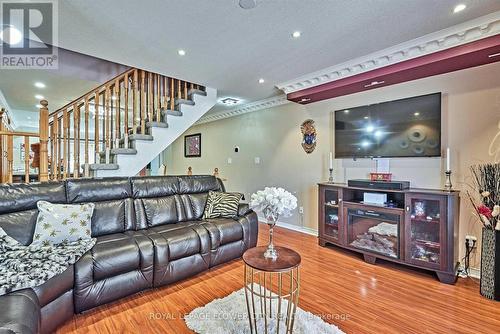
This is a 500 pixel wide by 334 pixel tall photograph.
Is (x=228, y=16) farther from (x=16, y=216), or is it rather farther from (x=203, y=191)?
(x=16, y=216)

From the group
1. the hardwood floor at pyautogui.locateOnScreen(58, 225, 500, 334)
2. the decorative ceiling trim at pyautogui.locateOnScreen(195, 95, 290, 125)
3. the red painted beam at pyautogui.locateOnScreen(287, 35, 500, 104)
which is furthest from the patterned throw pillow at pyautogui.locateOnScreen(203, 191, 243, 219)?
the decorative ceiling trim at pyautogui.locateOnScreen(195, 95, 290, 125)

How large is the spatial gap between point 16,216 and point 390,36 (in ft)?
12.3

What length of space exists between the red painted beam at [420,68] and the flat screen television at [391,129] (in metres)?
0.26

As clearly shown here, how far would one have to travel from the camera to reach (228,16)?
6.77ft

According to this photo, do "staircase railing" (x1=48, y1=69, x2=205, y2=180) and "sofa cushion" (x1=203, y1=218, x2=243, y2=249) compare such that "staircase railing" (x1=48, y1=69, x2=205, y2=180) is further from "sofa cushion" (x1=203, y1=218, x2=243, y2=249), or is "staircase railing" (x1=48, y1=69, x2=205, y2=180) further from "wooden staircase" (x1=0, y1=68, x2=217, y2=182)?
"sofa cushion" (x1=203, y1=218, x2=243, y2=249)

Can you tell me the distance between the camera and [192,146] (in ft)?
22.7

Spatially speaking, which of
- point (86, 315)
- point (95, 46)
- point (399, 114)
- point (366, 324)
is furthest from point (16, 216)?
point (399, 114)

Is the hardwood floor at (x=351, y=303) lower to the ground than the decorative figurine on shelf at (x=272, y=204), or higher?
lower

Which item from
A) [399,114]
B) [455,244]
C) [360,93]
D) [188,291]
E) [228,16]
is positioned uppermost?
[228,16]

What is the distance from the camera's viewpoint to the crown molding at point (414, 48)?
211cm

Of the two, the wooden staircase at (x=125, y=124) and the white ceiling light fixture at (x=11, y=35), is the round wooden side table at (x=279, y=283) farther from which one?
the white ceiling light fixture at (x=11, y=35)

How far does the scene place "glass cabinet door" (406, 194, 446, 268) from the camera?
95.7 inches

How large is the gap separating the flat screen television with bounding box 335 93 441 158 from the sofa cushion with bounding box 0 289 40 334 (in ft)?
11.4

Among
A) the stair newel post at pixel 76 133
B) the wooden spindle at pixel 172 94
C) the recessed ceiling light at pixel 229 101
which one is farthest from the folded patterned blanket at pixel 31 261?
the recessed ceiling light at pixel 229 101
